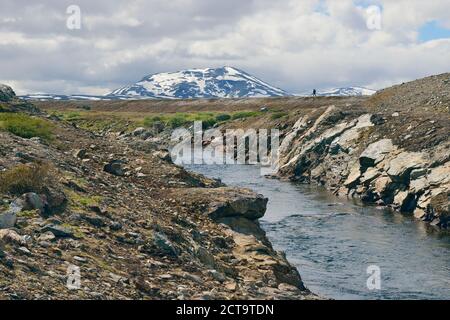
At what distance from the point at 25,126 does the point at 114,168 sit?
20.8 ft

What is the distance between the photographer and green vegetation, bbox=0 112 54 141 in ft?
98.2

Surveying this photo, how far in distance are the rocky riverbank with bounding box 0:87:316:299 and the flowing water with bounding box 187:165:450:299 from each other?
470cm

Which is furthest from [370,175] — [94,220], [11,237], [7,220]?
[11,237]

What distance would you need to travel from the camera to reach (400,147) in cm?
5200

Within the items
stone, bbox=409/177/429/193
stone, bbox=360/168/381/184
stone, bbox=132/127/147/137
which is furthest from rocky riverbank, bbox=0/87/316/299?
stone, bbox=132/127/147/137

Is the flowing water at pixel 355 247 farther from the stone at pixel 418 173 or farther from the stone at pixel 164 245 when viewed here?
the stone at pixel 164 245

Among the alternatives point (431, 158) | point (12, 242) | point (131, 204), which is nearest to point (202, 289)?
point (12, 242)

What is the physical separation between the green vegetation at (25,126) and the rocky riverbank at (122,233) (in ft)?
0.95

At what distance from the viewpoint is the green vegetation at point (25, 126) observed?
29.9 meters

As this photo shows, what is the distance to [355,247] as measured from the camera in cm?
3300

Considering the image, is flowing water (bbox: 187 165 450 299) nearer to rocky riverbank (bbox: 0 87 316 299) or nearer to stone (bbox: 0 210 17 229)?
rocky riverbank (bbox: 0 87 316 299)

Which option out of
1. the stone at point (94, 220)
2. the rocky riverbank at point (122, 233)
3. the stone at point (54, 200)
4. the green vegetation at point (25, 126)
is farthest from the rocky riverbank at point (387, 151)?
the stone at point (54, 200)
